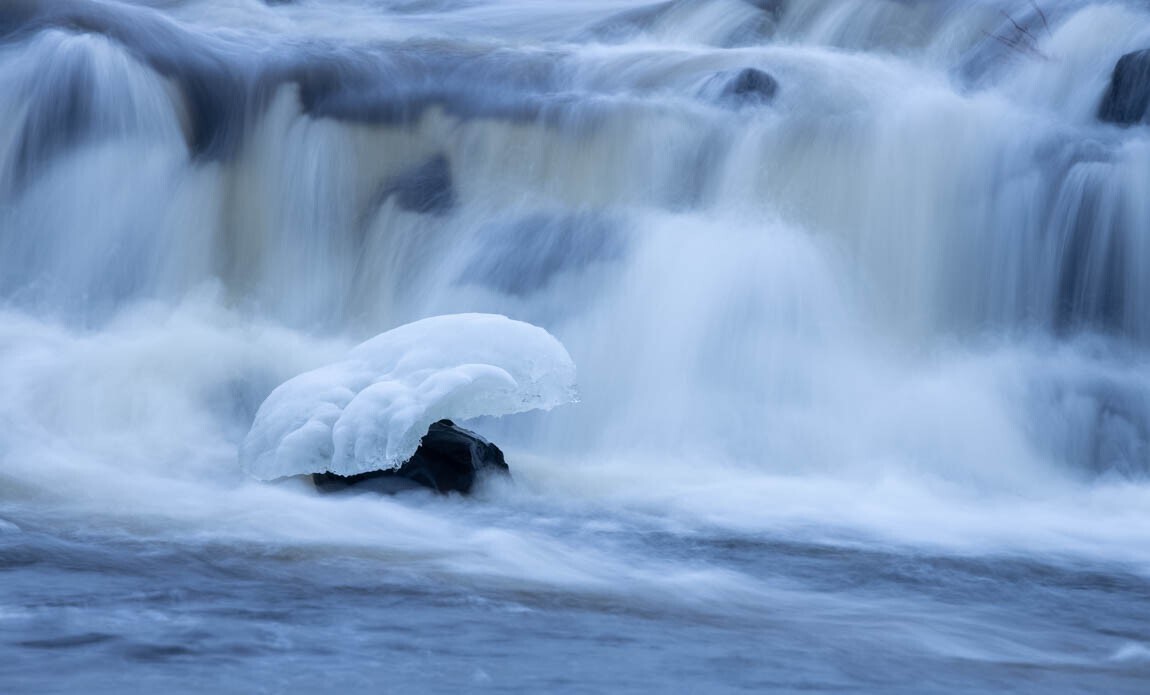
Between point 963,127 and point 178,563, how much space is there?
5.31 meters

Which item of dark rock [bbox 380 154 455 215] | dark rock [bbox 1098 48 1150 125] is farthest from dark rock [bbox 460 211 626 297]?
dark rock [bbox 1098 48 1150 125]

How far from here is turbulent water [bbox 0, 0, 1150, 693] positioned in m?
4.05

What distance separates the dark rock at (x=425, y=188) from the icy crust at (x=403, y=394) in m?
2.79

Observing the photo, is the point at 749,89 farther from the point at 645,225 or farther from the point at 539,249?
the point at 539,249

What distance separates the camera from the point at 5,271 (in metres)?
8.53

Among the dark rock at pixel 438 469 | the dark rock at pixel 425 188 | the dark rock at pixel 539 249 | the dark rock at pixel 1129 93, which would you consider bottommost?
the dark rock at pixel 438 469

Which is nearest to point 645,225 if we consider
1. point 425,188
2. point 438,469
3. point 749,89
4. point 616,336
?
point 616,336

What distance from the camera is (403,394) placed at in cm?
582

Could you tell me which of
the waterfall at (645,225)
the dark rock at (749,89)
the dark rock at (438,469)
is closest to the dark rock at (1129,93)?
the waterfall at (645,225)

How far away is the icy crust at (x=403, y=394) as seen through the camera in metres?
5.77

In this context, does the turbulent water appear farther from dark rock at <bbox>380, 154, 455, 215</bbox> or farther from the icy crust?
the icy crust

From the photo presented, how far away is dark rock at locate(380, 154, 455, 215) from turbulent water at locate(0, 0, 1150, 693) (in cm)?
2

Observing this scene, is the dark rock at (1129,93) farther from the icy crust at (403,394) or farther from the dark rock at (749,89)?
the icy crust at (403,394)

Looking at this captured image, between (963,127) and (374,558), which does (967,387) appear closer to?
(963,127)
